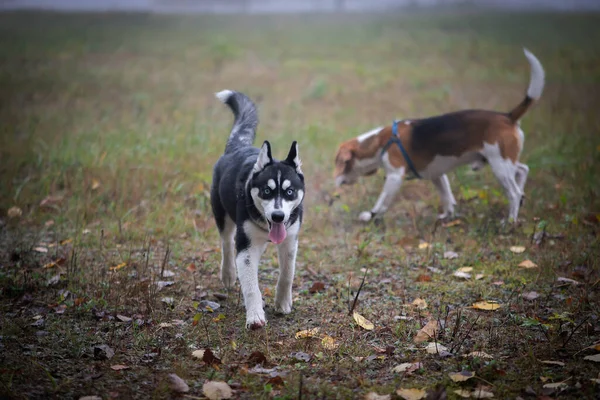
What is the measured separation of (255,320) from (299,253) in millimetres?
1827

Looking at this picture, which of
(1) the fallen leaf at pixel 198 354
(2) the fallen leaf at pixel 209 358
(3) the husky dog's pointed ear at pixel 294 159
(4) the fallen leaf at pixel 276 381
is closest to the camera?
(4) the fallen leaf at pixel 276 381

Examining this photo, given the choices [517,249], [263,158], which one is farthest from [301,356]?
[517,249]

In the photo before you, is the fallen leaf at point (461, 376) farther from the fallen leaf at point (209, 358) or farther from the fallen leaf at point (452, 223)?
the fallen leaf at point (452, 223)

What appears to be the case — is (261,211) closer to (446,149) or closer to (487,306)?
(487,306)

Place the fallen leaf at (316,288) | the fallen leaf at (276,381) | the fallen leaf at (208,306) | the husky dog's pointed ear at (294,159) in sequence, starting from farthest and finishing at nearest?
1. the fallen leaf at (316,288)
2. the fallen leaf at (208,306)
3. the husky dog's pointed ear at (294,159)
4. the fallen leaf at (276,381)

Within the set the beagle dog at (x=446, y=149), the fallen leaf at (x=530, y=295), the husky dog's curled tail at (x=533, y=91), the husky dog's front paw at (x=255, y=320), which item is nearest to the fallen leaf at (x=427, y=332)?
the fallen leaf at (x=530, y=295)

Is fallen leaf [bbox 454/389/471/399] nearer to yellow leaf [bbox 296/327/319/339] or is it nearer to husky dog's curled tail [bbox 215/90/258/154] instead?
yellow leaf [bbox 296/327/319/339]

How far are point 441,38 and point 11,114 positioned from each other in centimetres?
1471

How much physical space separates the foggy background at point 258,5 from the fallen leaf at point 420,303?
22.4m

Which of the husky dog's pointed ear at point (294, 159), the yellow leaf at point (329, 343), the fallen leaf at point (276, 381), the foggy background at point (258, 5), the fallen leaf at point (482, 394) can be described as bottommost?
the yellow leaf at point (329, 343)

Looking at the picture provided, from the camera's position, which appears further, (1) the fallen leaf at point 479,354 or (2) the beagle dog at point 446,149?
(2) the beagle dog at point 446,149

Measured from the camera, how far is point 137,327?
4.19m

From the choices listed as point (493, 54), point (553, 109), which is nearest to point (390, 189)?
point (553, 109)

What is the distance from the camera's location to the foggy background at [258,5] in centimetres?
2502
